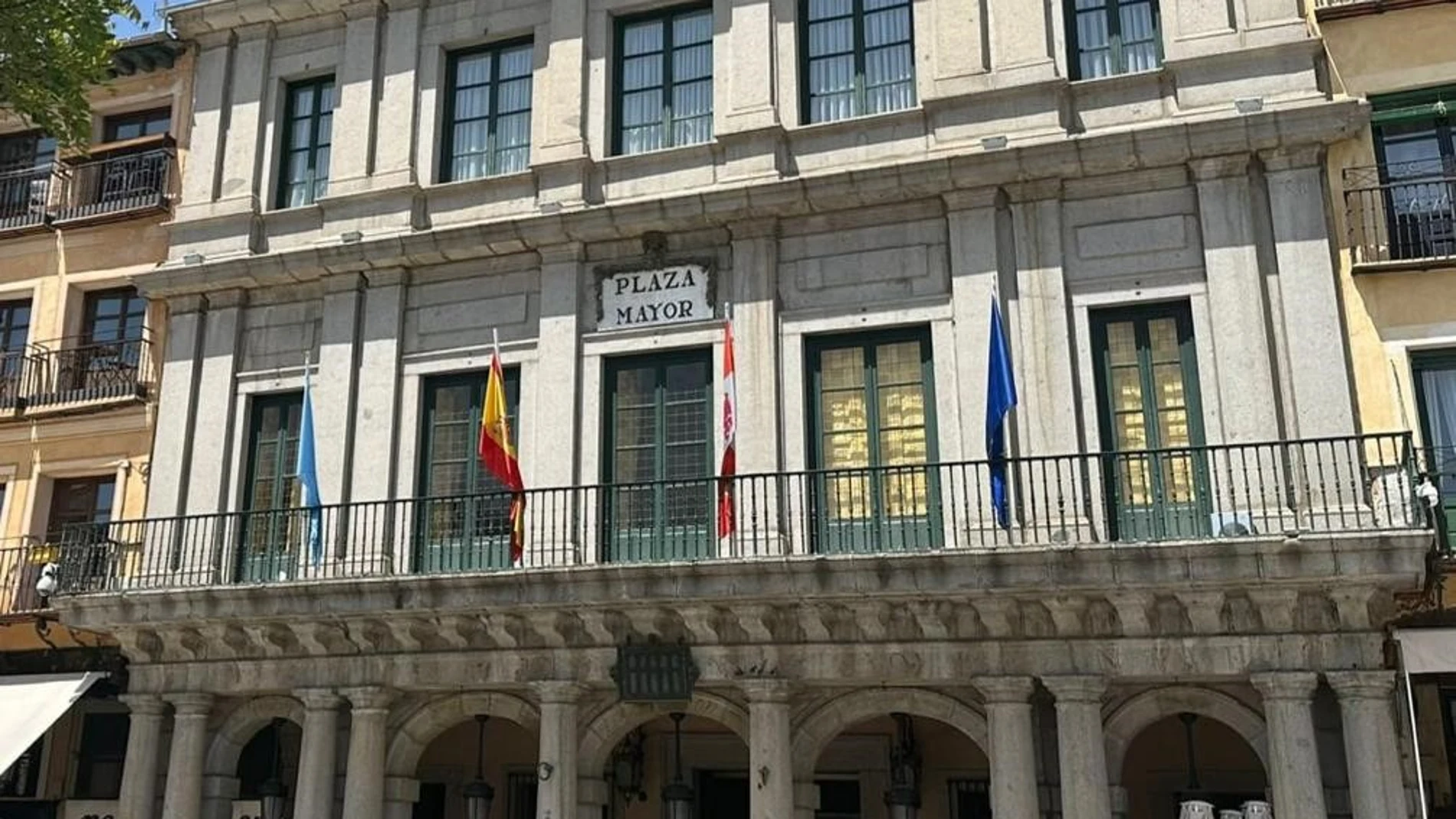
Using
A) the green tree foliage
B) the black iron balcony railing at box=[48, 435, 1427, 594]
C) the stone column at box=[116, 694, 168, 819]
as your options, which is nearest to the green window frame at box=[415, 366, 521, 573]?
the black iron balcony railing at box=[48, 435, 1427, 594]

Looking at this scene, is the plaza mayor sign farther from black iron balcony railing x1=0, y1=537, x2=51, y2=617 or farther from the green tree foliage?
black iron balcony railing x1=0, y1=537, x2=51, y2=617

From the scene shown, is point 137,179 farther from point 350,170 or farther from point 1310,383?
point 1310,383

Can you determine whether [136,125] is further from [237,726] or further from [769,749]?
[769,749]

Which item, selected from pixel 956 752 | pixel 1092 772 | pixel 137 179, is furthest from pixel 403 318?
pixel 1092 772

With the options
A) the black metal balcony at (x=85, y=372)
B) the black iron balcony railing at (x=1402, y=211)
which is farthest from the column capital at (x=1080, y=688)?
the black metal balcony at (x=85, y=372)

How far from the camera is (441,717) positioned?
1508 cm

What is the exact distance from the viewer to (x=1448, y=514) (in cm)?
1237

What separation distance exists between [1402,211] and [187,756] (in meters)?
14.5

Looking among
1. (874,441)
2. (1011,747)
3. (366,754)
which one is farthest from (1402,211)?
(366,754)

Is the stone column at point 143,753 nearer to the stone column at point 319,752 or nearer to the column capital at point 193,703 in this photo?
the column capital at point 193,703

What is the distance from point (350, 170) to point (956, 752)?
10.3m

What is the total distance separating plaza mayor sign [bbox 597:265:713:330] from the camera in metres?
15.0

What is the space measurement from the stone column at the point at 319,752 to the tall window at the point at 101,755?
12.2 ft

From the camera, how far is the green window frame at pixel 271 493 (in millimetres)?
15852
